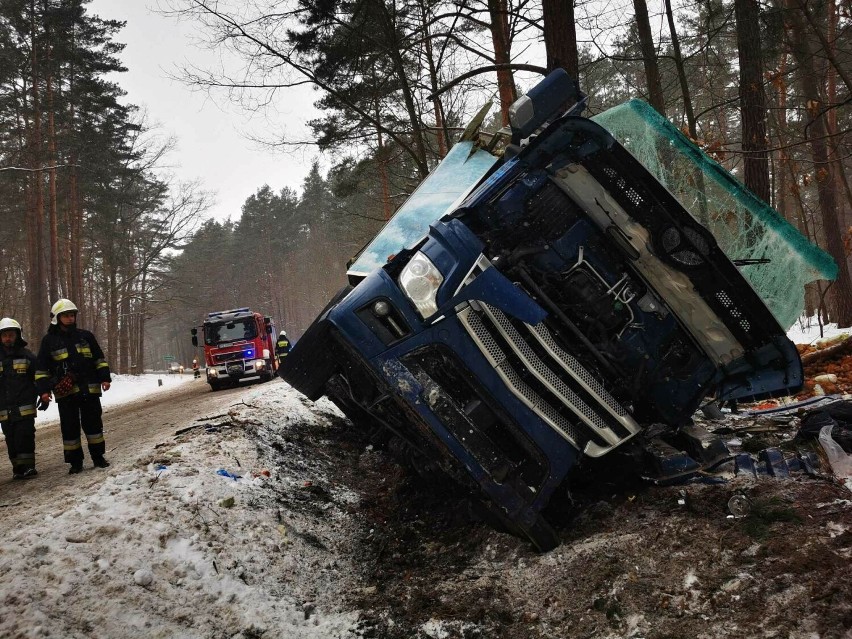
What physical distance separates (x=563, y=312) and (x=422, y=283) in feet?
3.08

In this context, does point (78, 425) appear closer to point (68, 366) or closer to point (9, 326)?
point (68, 366)

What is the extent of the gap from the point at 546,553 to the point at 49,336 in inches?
187

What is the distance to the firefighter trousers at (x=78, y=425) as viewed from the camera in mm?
5059

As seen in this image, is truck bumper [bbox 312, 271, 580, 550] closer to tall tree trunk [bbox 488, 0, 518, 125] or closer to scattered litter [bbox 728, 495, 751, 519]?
scattered litter [bbox 728, 495, 751, 519]

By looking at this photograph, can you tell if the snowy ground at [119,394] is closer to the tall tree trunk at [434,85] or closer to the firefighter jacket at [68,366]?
the firefighter jacket at [68,366]

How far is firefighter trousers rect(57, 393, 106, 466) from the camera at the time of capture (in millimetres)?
5059

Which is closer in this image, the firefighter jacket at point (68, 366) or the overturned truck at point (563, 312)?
the overturned truck at point (563, 312)

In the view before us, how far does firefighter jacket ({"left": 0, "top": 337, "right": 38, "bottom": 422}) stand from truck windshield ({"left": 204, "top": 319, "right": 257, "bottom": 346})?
1003 centimetres

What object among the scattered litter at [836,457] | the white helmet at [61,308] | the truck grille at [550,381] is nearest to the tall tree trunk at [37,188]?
the white helmet at [61,308]

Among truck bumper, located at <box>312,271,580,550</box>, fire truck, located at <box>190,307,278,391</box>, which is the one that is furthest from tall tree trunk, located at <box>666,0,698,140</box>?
fire truck, located at <box>190,307,278,391</box>

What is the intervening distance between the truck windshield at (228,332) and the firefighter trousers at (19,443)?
10043mm

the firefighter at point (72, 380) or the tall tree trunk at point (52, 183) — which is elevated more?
the tall tree trunk at point (52, 183)

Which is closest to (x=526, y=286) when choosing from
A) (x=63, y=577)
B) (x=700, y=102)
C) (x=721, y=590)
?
(x=721, y=590)

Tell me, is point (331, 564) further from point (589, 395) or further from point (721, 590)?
point (721, 590)
